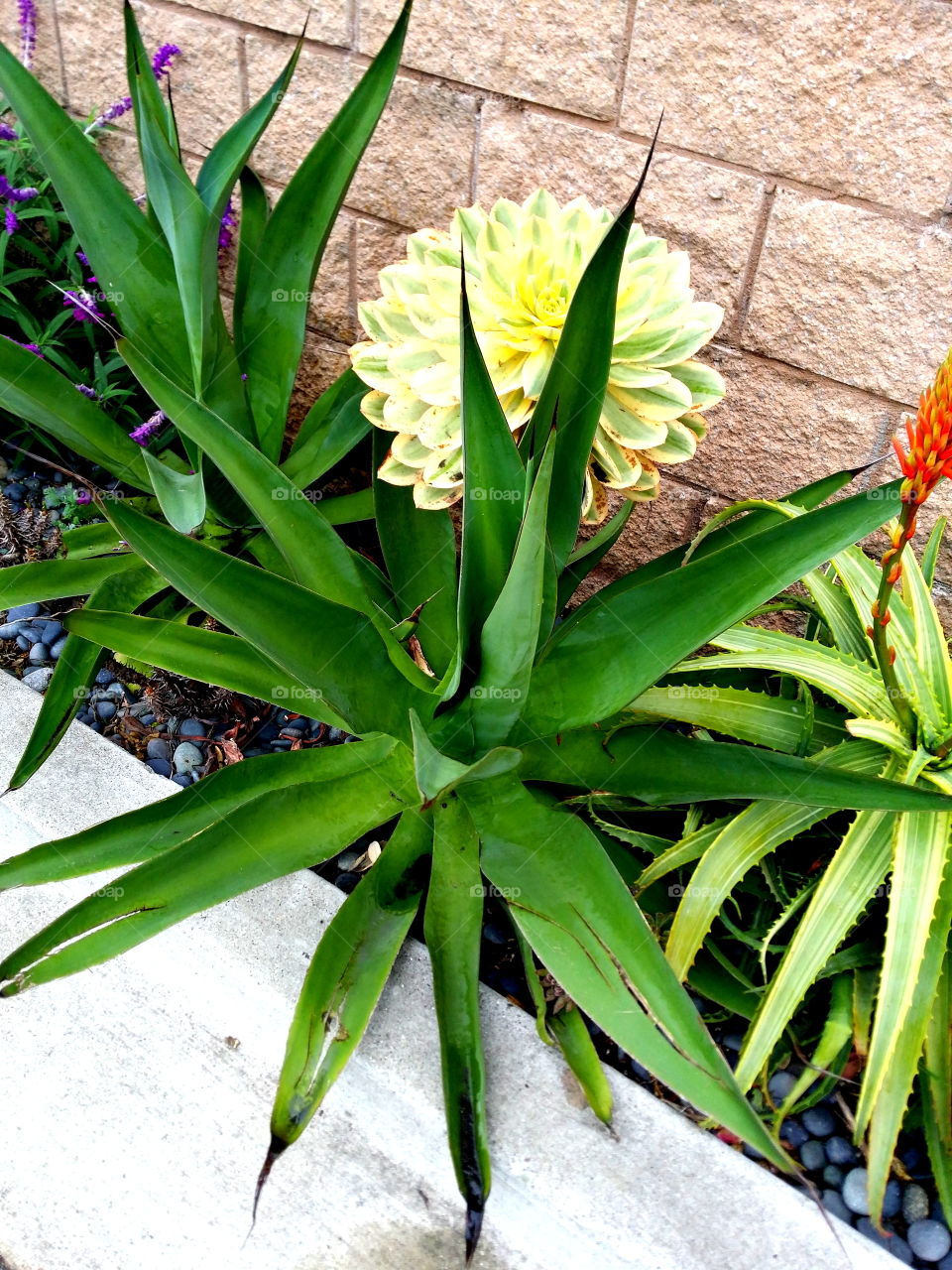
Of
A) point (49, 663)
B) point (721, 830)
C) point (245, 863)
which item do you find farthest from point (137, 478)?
point (721, 830)

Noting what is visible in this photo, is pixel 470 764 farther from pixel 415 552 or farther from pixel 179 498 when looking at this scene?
pixel 179 498

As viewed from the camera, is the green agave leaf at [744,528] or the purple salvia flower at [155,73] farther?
the purple salvia flower at [155,73]

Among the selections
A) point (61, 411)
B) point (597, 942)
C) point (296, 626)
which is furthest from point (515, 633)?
point (61, 411)

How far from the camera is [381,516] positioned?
1614 millimetres

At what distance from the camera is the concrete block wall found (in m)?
1.57

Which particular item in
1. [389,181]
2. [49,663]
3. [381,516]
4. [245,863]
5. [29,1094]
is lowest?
[29,1094]

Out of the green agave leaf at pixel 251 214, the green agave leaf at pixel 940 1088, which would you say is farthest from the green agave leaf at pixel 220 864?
the green agave leaf at pixel 251 214

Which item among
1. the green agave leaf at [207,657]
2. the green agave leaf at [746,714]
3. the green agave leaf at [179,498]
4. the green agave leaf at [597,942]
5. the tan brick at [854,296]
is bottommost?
the green agave leaf at [597,942]

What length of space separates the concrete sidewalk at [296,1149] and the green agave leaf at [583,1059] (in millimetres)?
37

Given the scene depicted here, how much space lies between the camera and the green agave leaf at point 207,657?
139cm

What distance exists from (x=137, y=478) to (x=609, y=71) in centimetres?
Answer: 110

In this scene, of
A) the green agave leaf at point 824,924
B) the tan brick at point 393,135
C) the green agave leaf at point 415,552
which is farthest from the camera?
the tan brick at point 393,135

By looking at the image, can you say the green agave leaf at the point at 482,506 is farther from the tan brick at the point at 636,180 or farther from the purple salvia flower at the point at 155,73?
the purple salvia flower at the point at 155,73

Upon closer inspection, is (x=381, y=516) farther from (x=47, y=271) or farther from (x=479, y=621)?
(x=47, y=271)
